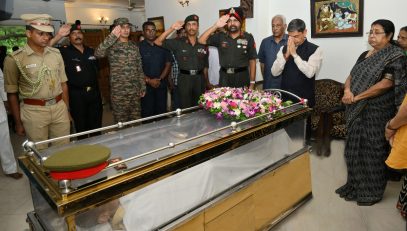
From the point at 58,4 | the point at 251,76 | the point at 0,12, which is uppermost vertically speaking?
the point at 58,4

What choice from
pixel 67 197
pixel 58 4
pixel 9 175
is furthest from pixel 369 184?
pixel 58 4

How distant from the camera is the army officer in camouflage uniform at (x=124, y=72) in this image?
3731 mm

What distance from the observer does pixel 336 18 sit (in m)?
4.20

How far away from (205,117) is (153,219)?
1.05m

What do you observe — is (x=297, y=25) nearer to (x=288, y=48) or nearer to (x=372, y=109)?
(x=288, y=48)

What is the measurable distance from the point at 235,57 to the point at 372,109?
1838mm

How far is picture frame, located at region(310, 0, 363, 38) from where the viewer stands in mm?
4031

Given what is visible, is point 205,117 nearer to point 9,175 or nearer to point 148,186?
point 148,186

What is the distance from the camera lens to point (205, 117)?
2.42m

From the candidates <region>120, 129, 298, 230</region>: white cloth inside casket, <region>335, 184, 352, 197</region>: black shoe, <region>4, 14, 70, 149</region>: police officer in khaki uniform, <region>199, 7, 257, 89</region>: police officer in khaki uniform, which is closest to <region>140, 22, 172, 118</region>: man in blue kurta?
<region>199, 7, 257, 89</region>: police officer in khaki uniform

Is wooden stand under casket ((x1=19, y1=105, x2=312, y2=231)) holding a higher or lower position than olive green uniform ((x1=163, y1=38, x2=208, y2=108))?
lower

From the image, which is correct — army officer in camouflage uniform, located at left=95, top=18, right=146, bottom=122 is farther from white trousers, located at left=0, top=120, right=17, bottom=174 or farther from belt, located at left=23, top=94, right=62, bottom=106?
white trousers, located at left=0, top=120, right=17, bottom=174

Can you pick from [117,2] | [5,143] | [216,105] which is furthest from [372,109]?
[117,2]

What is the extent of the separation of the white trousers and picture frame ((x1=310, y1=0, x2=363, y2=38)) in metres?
4.24
